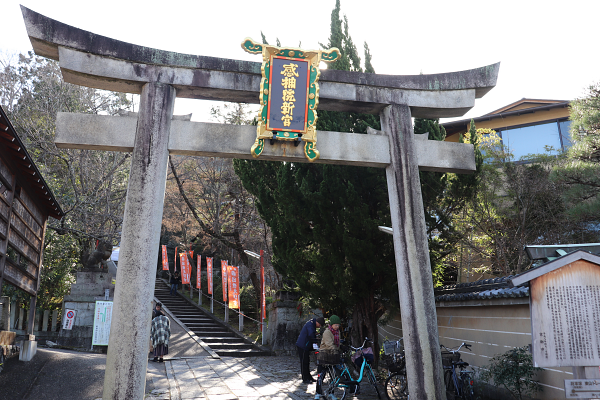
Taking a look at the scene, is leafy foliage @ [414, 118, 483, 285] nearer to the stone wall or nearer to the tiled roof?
the tiled roof

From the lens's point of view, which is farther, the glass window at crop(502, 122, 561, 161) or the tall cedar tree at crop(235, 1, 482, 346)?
the glass window at crop(502, 122, 561, 161)

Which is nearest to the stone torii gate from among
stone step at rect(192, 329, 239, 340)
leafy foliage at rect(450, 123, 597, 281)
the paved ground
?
the paved ground

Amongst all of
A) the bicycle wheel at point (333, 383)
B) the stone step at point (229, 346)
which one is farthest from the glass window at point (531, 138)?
the bicycle wheel at point (333, 383)

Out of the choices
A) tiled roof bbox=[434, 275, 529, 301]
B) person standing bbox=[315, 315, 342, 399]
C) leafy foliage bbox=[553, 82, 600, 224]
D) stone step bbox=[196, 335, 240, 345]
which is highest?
leafy foliage bbox=[553, 82, 600, 224]

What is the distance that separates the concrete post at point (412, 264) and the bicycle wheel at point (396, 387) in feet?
4.63

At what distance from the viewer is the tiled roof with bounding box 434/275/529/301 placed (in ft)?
24.5

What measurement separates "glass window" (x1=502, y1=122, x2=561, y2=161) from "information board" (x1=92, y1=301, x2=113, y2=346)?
678 inches

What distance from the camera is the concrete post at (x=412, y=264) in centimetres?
683

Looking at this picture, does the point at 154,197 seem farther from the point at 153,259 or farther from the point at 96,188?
the point at 96,188

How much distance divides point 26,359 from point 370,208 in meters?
8.55

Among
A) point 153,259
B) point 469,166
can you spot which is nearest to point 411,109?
point 469,166

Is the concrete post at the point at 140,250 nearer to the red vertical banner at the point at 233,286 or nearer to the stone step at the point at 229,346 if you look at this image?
the stone step at the point at 229,346

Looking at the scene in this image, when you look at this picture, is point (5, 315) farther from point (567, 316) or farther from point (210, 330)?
point (567, 316)

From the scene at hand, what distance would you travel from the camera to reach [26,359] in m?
9.23
